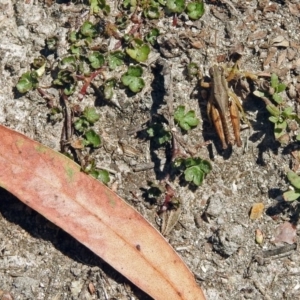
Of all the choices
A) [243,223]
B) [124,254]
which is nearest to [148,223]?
[124,254]

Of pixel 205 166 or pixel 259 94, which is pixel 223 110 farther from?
pixel 205 166

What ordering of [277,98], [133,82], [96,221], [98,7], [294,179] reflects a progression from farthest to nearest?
[98,7], [133,82], [277,98], [294,179], [96,221]

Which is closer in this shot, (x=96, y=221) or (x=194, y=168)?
(x=96, y=221)

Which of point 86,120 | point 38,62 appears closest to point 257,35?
point 86,120

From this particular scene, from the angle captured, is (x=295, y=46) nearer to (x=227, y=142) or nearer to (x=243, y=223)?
(x=227, y=142)

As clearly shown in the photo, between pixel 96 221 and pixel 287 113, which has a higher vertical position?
pixel 287 113

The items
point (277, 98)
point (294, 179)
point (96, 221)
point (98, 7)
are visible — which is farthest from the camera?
point (98, 7)
